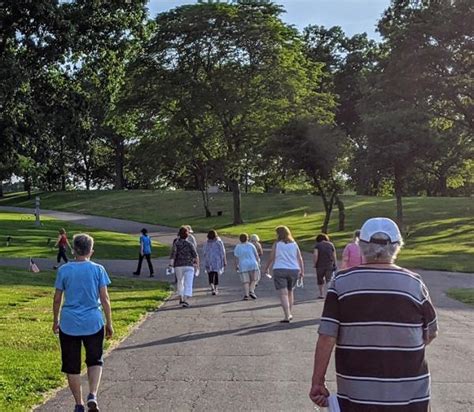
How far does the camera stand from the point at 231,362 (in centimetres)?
839

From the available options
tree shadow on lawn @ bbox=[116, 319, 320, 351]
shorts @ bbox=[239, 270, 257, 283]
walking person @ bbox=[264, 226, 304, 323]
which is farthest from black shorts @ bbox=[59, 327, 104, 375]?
shorts @ bbox=[239, 270, 257, 283]

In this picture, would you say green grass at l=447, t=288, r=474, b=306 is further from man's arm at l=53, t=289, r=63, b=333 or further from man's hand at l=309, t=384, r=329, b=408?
man's hand at l=309, t=384, r=329, b=408

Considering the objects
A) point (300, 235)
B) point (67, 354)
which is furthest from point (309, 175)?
point (67, 354)

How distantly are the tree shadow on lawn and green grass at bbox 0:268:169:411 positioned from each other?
65cm

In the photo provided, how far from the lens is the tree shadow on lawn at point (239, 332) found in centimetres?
983

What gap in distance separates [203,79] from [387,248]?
43.6m

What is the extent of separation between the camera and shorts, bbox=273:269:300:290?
12.1m

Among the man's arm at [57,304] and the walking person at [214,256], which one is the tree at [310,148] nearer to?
the walking person at [214,256]

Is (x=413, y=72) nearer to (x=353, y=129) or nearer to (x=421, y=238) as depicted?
(x=421, y=238)

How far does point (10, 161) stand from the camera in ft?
72.3

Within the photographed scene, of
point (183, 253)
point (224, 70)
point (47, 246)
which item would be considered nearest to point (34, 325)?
point (183, 253)

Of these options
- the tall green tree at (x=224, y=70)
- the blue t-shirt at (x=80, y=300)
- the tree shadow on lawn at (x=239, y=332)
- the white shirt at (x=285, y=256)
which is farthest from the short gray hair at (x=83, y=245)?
the tall green tree at (x=224, y=70)

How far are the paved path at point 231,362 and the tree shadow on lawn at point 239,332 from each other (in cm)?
2

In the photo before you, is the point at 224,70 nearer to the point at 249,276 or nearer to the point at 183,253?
the point at 249,276
